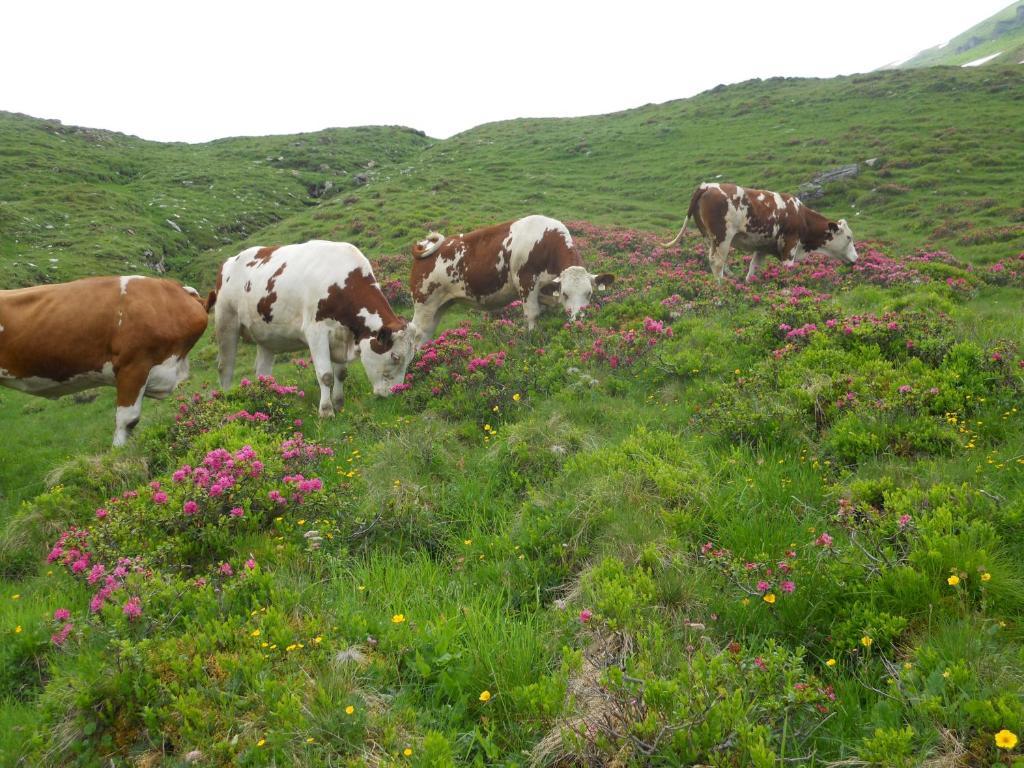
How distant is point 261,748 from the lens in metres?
2.67

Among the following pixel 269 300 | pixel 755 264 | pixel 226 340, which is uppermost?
pixel 269 300

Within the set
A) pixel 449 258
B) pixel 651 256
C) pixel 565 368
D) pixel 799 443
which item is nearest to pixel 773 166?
pixel 651 256

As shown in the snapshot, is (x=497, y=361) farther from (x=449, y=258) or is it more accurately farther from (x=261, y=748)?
(x=261, y=748)

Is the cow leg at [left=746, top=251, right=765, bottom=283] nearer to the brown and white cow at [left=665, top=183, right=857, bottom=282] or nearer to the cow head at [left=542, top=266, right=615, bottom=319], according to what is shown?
the brown and white cow at [left=665, top=183, right=857, bottom=282]

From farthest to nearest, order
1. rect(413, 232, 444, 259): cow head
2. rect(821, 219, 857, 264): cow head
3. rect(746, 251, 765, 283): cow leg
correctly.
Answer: rect(821, 219, 857, 264): cow head → rect(746, 251, 765, 283): cow leg → rect(413, 232, 444, 259): cow head

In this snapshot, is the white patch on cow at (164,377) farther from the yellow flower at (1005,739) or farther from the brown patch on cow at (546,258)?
the yellow flower at (1005,739)

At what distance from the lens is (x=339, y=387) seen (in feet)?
31.8

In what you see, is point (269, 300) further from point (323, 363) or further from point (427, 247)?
point (427, 247)

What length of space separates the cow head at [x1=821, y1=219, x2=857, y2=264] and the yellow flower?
1685 centimetres

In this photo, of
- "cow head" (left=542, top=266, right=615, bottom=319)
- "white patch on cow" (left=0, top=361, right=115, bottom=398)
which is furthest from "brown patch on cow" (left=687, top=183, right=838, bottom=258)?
"white patch on cow" (left=0, top=361, right=115, bottom=398)

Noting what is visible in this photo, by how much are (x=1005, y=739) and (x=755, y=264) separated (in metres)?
16.6

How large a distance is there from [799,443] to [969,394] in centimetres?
169

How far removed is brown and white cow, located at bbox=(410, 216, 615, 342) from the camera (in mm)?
12019

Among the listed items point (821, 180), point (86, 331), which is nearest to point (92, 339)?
point (86, 331)
